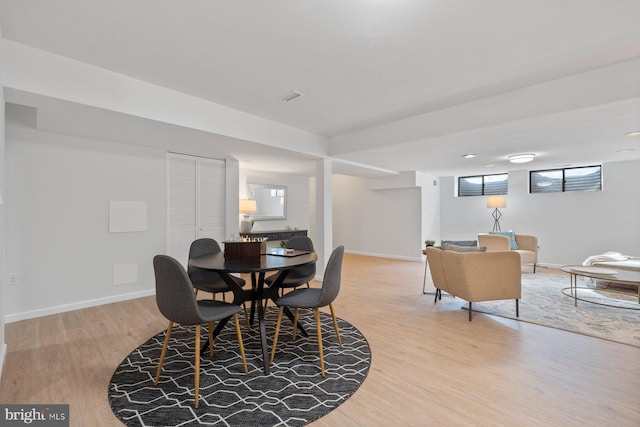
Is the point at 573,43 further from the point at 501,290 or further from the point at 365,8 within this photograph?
the point at 501,290

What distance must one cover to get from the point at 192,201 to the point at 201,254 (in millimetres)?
1996

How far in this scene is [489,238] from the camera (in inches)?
228

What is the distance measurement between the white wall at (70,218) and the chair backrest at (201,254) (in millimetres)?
1625

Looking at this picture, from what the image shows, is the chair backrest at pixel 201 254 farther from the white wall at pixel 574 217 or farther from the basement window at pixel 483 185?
the basement window at pixel 483 185

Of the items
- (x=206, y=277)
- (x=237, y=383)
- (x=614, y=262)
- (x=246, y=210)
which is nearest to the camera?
(x=237, y=383)

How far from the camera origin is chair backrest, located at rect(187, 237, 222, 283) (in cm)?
291

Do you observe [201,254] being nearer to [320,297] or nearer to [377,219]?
[320,297]

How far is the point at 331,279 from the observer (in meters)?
2.31

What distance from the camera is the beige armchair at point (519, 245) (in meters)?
5.59

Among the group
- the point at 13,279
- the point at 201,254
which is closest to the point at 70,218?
the point at 13,279

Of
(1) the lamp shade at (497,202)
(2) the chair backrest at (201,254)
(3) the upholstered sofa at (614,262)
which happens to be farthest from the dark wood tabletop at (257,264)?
(1) the lamp shade at (497,202)

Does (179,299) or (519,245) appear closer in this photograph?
(179,299)

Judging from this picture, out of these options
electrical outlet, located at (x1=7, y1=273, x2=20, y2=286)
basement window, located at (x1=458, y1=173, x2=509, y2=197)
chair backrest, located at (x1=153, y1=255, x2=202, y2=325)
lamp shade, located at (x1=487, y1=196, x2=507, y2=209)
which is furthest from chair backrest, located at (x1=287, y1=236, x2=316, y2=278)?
basement window, located at (x1=458, y1=173, x2=509, y2=197)

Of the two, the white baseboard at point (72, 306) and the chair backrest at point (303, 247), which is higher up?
the chair backrest at point (303, 247)
